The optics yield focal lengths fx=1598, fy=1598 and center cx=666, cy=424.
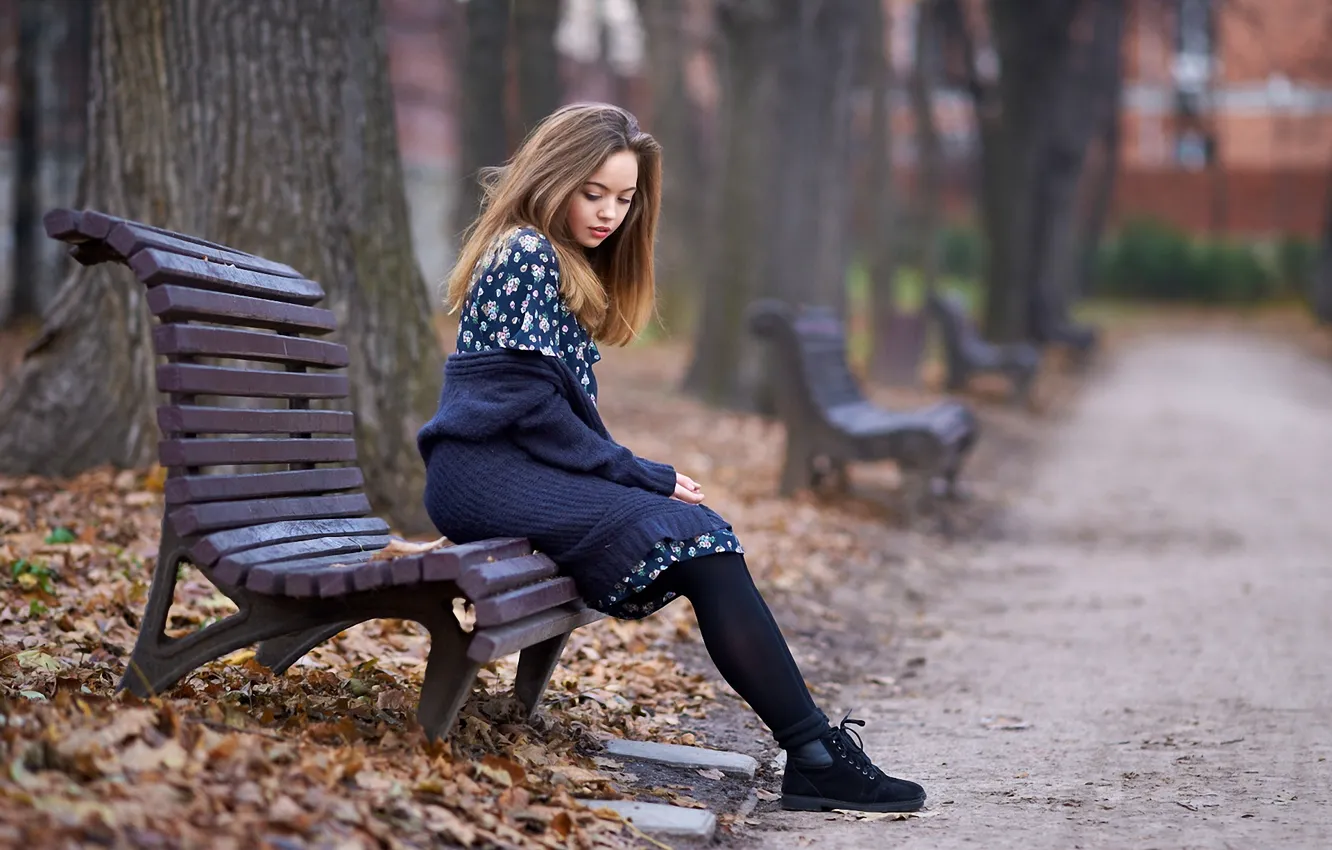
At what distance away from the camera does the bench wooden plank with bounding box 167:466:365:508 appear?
367cm

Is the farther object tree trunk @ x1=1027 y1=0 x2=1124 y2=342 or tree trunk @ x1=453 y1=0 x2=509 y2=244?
tree trunk @ x1=1027 y1=0 x2=1124 y2=342

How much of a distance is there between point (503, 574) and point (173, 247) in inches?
45.6

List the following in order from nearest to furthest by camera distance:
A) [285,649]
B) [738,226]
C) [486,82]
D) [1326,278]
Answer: [285,649], [486,82], [738,226], [1326,278]

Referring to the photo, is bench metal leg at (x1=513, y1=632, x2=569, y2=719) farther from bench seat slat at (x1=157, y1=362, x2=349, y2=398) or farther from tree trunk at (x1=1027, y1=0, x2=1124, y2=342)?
tree trunk at (x1=1027, y1=0, x2=1124, y2=342)

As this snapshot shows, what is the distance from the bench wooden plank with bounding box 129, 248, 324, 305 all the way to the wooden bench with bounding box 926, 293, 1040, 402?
12.8 meters

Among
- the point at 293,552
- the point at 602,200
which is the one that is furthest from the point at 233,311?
the point at 602,200

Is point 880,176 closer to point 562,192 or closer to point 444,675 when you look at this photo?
point 562,192

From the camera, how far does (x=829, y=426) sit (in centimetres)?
907

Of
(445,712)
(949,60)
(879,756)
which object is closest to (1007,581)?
(879,756)

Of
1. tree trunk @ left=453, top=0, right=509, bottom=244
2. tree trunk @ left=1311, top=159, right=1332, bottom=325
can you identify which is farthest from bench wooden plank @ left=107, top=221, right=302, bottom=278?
tree trunk @ left=1311, top=159, right=1332, bottom=325

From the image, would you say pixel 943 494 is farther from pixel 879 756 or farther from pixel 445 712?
pixel 445 712

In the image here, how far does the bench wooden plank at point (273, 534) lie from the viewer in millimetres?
3668

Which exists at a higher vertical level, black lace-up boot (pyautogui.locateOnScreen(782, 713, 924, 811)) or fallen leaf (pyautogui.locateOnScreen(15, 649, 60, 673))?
fallen leaf (pyautogui.locateOnScreen(15, 649, 60, 673))

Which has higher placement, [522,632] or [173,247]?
[173,247]
